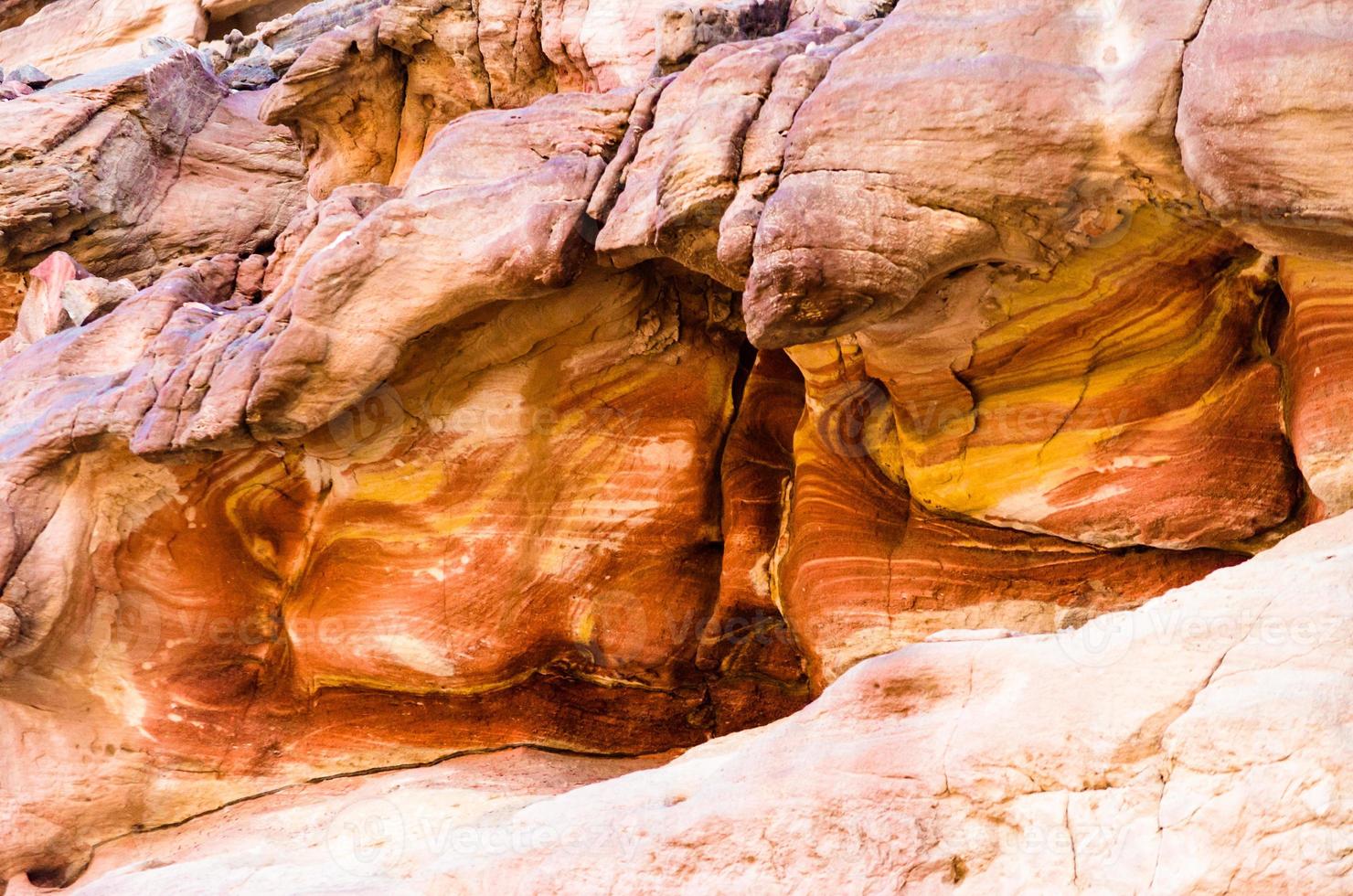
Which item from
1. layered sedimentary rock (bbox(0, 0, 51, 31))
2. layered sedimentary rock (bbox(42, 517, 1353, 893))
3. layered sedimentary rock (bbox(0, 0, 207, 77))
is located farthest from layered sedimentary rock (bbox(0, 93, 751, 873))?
layered sedimentary rock (bbox(0, 0, 51, 31))

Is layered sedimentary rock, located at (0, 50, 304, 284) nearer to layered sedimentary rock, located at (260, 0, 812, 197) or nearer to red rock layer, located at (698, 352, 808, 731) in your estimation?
layered sedimentary rock, located at (260, 0, 812, 197)

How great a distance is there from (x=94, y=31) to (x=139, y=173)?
4375mm

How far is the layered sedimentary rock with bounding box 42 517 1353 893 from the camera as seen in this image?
10.6ft

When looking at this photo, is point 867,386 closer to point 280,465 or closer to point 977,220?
point 977,220

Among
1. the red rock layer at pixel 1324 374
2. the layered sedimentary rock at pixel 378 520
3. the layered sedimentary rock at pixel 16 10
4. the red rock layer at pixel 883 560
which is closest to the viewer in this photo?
the red rock layer at pixel 1324 374

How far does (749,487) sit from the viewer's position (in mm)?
6949

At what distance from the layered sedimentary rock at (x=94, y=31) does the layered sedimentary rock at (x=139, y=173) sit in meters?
2.41

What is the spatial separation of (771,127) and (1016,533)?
82.4 inches

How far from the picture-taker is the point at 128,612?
7.29 m

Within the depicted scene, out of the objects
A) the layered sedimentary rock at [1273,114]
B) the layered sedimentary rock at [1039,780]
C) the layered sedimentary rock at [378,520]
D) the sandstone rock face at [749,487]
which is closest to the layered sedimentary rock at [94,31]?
the sandstone rock face at [749,487]

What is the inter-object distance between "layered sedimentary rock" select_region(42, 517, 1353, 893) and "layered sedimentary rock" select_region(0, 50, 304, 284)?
23.7 ft

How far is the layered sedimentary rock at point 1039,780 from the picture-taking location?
3217mm

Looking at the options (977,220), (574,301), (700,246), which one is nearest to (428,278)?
(574,301)

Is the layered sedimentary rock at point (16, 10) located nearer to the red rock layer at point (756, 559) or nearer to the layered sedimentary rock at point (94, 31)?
the layered sedimentary rock at point (94, 31)
